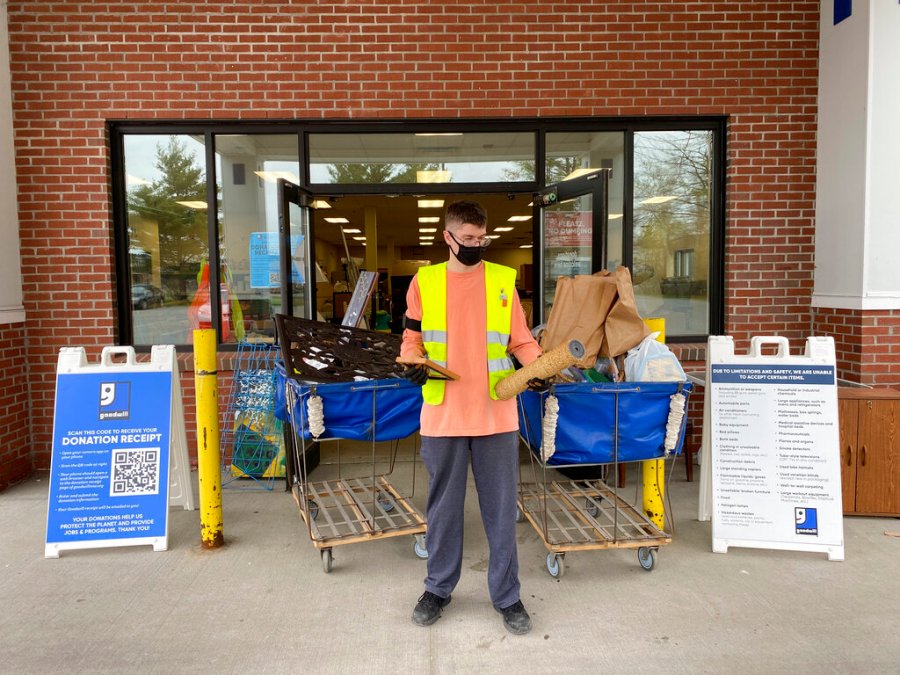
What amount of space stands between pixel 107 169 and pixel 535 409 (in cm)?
427

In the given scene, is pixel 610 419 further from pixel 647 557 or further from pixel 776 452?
pixel 776 452


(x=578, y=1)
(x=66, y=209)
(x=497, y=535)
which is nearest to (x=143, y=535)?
(x=497, y=535)

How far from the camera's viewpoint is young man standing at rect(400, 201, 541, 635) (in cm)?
309

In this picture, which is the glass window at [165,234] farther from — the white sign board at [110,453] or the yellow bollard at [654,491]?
the yellow bollard at [654,491]

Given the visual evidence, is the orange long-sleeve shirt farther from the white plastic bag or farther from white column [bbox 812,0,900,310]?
white column [bbox 812,0,900,310]

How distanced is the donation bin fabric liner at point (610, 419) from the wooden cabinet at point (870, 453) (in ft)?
5.51

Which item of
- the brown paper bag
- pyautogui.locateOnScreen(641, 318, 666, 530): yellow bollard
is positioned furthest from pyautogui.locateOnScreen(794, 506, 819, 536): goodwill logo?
the brown paper bag

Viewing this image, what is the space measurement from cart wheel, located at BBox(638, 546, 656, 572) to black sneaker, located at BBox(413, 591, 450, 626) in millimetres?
1199

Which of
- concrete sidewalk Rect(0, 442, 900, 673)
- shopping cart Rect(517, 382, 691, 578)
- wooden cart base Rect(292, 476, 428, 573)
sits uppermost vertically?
shopping cart Rect(517, 382, 691, 578)

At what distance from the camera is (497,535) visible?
10.3 feet

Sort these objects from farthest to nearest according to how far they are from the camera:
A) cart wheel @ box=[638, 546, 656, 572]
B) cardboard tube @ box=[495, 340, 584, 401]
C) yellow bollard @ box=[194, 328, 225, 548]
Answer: yellow bollard @ box=[194, 328, 225, 548] < cart wheel @ box=[638, 546, 656, 572] < cardboard tube @ box=[495, 340, 584, 401]

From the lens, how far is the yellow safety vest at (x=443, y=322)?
3107 mm

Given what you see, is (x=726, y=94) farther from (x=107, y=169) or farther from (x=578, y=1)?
(x=107, y=169)

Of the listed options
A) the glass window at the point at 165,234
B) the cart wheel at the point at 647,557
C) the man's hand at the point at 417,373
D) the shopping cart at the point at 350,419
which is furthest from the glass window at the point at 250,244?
the cart wheel at the point at 647,557
